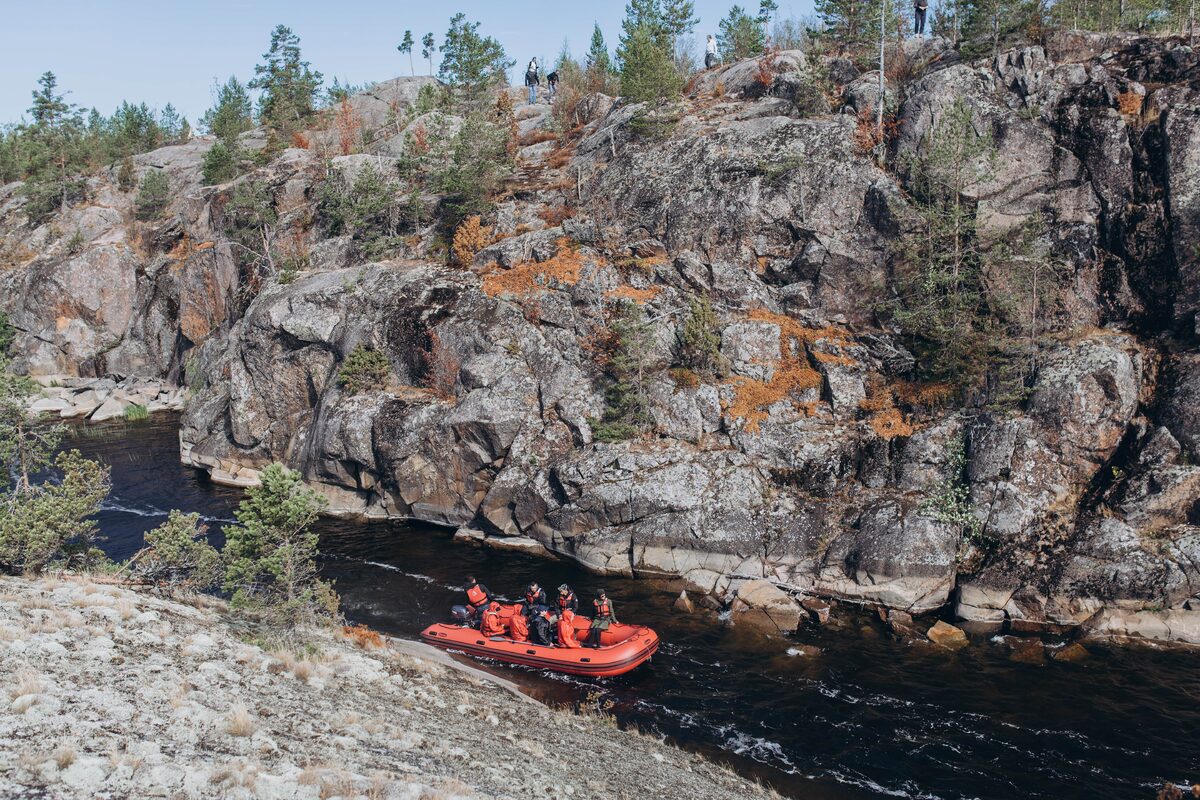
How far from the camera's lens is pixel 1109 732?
1642 cm

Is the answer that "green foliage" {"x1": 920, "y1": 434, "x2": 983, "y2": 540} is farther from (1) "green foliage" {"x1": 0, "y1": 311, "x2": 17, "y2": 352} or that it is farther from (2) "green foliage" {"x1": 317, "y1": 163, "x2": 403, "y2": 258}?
(1) "green foliage" {"x1": 0, "y1": 311, "x2": 17, "y2": 352}

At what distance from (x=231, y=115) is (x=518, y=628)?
53025 mm

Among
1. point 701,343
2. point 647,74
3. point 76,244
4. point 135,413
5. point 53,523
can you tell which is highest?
point 647,74

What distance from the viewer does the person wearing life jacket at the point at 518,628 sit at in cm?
2108

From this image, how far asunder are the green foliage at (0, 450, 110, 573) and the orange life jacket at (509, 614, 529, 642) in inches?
412

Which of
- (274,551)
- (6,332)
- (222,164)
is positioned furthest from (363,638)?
(6,332)

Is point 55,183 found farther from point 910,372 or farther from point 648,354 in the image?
point 910,372

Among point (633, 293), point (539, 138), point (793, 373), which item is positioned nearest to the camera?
point (793, 373)

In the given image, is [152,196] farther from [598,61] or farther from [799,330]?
[799,330]

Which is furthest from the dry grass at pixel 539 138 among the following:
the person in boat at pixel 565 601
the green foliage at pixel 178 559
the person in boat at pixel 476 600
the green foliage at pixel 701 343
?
the green foliage at pixel 178 559

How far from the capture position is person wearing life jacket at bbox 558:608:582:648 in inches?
805

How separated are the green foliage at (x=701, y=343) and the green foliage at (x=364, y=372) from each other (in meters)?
12.5

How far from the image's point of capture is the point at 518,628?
21078 millimetres

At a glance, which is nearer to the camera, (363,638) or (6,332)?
(363,638)
